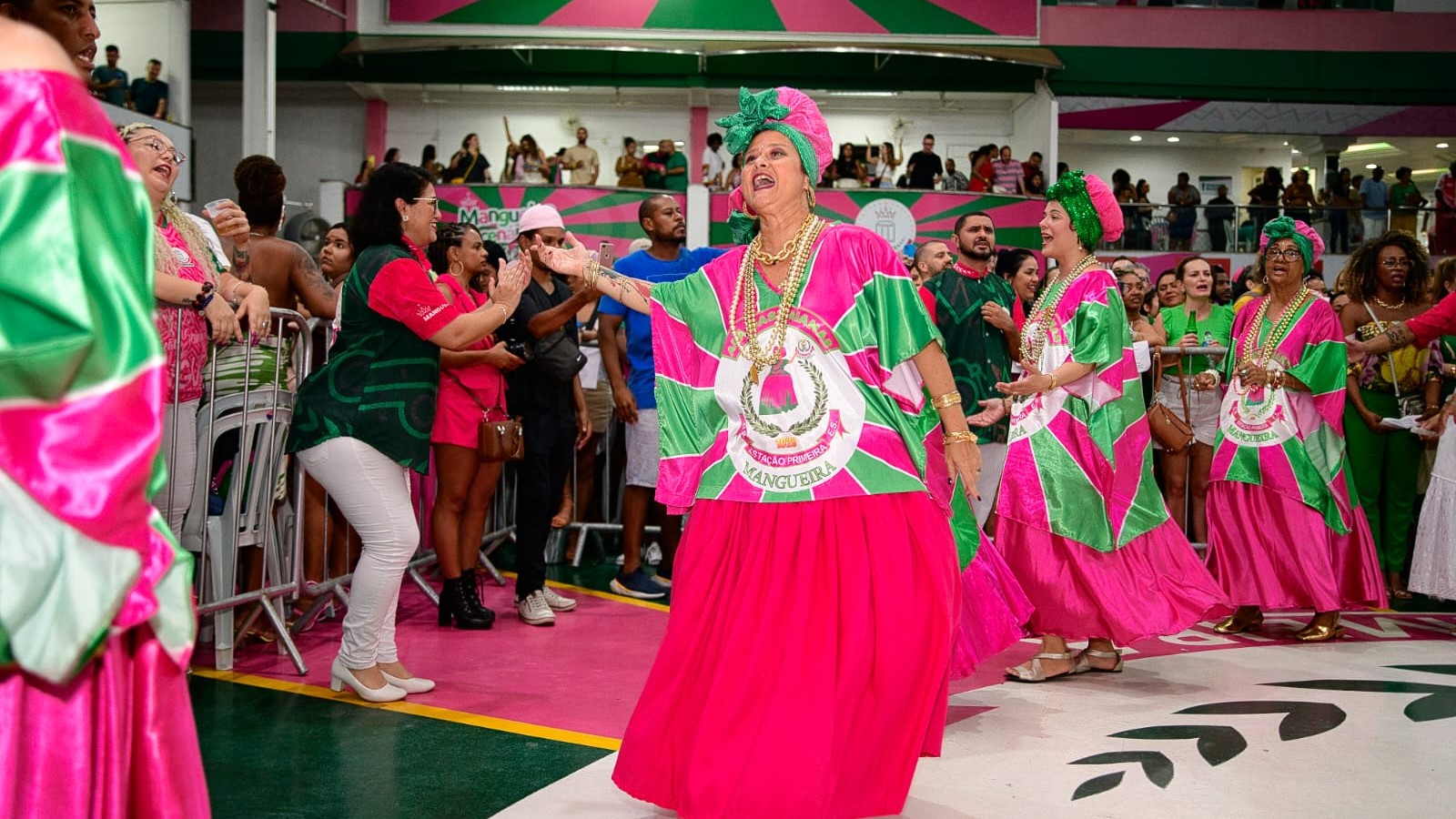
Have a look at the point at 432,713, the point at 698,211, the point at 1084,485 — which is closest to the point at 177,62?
the point at 698,211

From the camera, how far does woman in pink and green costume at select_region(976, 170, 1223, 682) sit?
4.97 m

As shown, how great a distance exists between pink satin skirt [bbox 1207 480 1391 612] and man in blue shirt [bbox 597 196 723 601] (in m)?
2.60

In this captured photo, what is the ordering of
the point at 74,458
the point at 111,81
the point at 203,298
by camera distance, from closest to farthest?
the point at 74,458
the point at 203,298
the point at 111,81

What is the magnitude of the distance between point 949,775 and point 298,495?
2.81m

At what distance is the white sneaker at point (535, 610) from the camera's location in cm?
582

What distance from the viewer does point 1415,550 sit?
22.0ft

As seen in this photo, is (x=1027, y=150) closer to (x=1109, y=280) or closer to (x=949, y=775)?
(x=1109, y=280)

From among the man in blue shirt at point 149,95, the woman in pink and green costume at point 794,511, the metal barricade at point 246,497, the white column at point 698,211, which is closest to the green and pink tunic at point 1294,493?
the woman in pink and green costume at point 794,511

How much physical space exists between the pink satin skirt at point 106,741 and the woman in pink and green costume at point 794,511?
153cm

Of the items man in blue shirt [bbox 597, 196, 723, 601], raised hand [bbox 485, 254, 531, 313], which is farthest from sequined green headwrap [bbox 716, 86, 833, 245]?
man in blue shirt [bbox 597, 196, 723, 601]

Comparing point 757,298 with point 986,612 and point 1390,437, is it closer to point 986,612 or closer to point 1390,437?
point 986,612

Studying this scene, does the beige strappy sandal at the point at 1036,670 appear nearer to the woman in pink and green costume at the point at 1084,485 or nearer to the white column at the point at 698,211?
the woman in pink and green costume at the point at 1084,485

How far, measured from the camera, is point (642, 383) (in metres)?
6.94

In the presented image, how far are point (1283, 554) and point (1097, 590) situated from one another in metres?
1.44
